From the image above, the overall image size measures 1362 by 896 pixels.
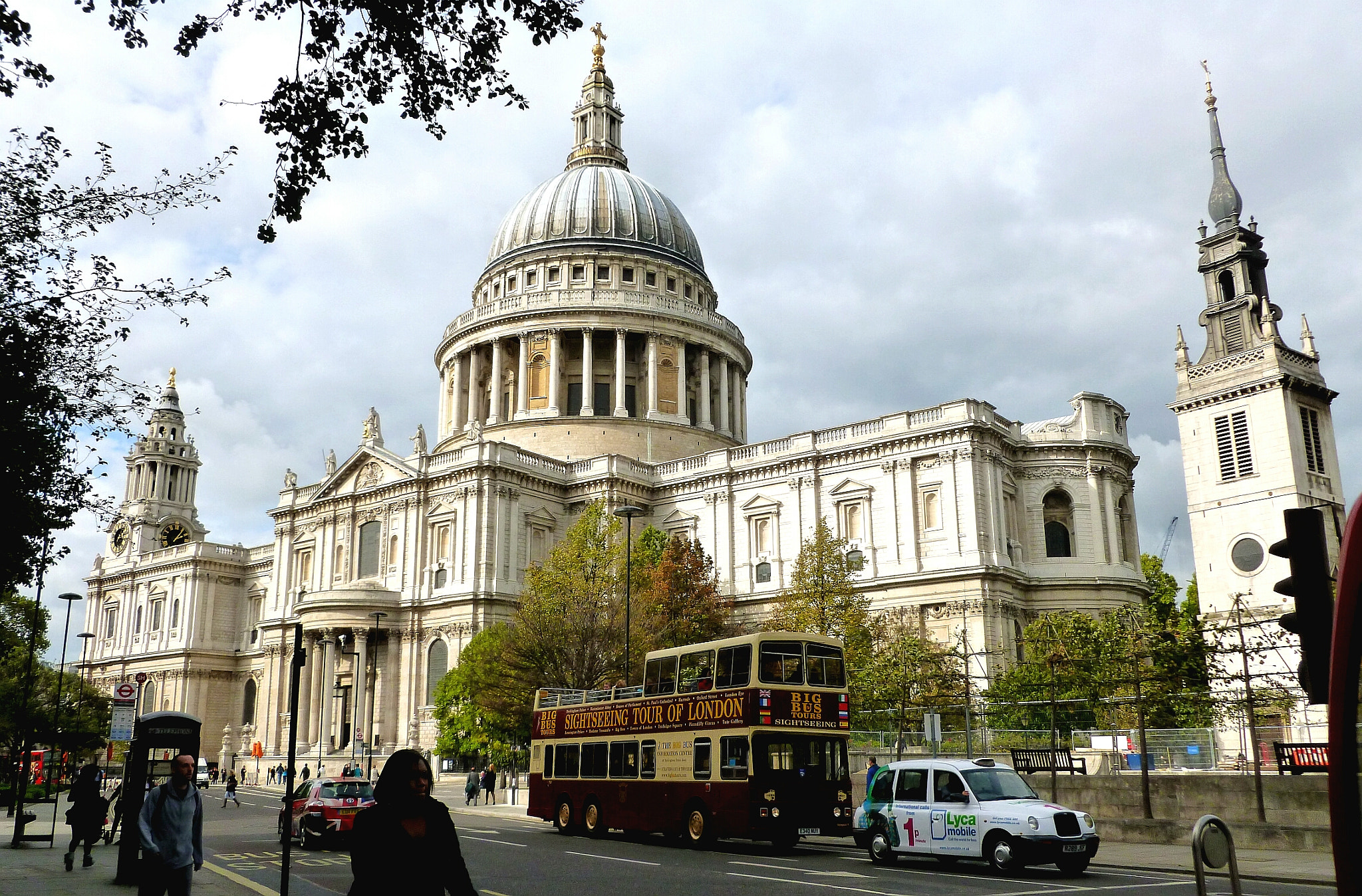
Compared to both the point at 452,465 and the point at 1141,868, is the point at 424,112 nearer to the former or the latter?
the point at 1141,868

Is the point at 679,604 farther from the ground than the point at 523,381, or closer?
closer

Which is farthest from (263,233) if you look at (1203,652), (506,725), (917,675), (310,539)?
(310,539)

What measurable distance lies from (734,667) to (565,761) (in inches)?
322

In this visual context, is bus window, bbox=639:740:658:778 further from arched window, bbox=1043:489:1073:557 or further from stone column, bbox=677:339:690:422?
stone column, bbox=677:339:690:422

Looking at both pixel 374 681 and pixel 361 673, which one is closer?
pixel 374 681

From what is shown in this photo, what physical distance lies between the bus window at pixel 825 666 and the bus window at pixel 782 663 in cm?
26

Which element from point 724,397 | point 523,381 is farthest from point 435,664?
point 724,397

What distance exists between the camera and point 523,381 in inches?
3221

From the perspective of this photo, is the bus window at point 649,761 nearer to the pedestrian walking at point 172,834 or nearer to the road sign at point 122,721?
the road sign at point 122,721

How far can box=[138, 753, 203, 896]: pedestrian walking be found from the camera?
1253 centimetres

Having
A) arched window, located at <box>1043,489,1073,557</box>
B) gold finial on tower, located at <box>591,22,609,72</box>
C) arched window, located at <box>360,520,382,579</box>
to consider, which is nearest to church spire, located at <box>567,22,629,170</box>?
gold finial on tower, located at <box>591,22,609,72</box>

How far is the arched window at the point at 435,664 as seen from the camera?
65.5 metres

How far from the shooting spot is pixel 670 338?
276 feet

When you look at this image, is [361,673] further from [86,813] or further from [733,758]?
[733,758]
